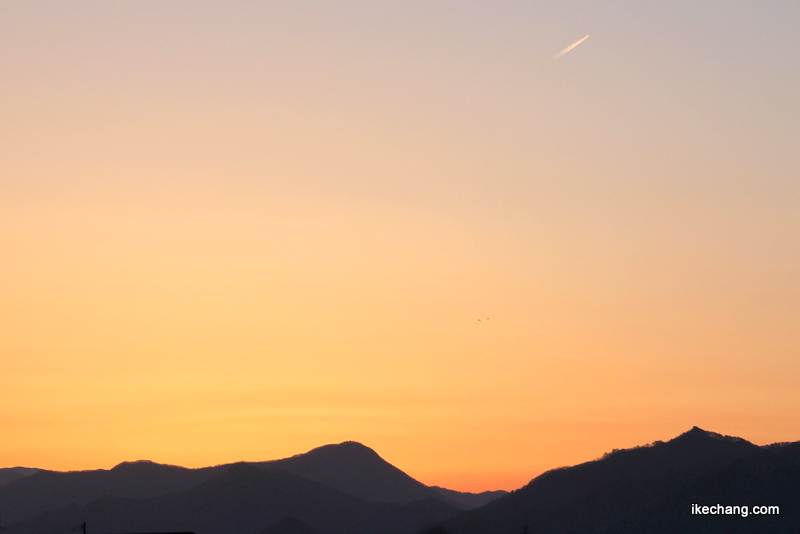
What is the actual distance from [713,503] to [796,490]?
16271 mm

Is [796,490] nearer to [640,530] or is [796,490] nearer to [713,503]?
[713,503]

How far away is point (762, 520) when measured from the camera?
7397 inches

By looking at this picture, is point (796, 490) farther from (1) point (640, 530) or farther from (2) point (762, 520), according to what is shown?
(1) point (640, 530)

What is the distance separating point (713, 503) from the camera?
199750 mm

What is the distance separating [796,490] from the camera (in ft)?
640

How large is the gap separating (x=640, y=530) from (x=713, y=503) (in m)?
16.6

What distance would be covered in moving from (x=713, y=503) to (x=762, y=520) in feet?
43.1

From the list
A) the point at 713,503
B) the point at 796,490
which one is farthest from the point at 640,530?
the point at 796,490

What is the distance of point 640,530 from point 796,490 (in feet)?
105

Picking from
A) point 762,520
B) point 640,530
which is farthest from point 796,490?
point 640,530

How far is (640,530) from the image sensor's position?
197125 mm
